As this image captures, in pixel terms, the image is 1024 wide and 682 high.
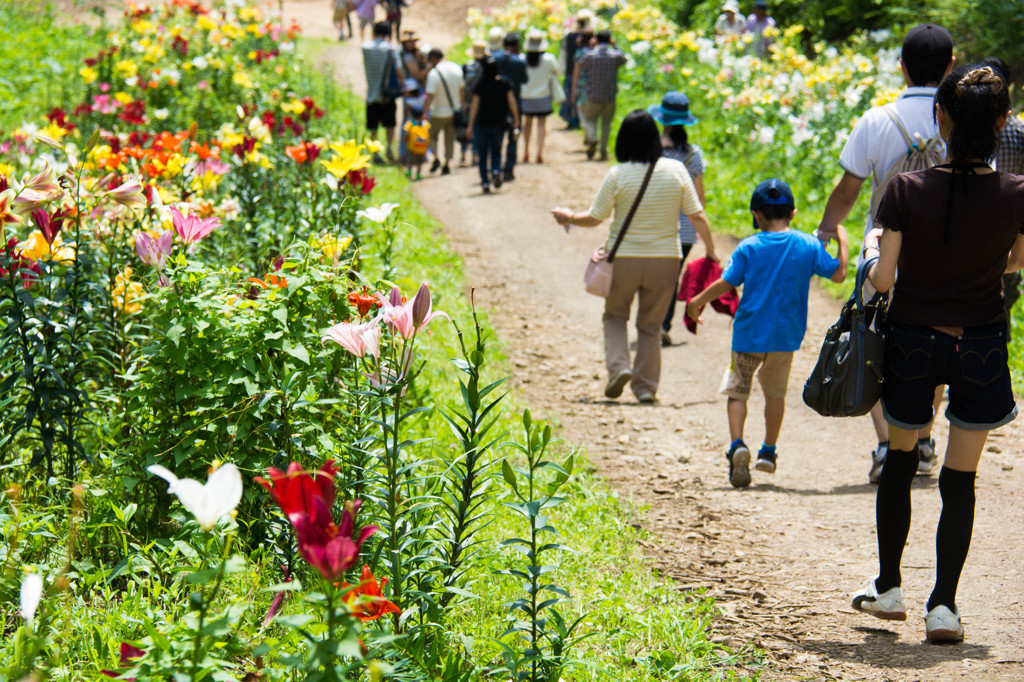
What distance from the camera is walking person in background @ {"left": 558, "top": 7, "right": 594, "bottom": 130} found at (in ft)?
44.7

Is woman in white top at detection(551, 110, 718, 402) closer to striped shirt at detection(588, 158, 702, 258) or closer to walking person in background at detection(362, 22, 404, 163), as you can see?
striped shirt at detection(588, 158, 702, 258)

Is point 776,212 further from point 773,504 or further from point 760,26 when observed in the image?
point 760,26

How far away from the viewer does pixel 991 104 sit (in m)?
2.89

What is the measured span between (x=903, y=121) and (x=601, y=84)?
28.2 ft

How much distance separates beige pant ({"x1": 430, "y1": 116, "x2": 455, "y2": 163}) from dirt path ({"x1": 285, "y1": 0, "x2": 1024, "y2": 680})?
4.20 m

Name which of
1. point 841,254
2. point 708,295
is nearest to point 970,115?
point 841,254

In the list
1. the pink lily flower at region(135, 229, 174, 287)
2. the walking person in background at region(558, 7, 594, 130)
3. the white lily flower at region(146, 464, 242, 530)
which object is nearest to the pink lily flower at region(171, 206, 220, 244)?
the pink lily flower at region(135, 229, 174, 287)

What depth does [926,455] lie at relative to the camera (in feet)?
14.7

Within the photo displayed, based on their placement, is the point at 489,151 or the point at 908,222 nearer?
the point at 908,222

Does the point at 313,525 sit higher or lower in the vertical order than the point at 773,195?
lower

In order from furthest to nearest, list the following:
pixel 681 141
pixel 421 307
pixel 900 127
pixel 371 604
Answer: pixel 681 141 → pixel 900 127 → pixel 421 307 → pixel 371 604

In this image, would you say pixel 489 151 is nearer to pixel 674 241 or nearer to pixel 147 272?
pixel 674 241

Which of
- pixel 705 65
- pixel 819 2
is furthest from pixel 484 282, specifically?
pixel 819 2

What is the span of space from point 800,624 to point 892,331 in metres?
1.07
